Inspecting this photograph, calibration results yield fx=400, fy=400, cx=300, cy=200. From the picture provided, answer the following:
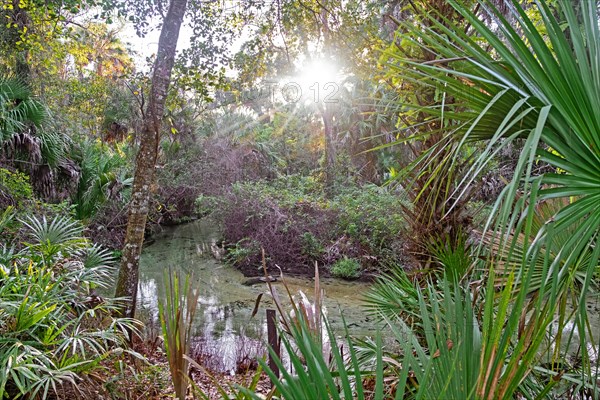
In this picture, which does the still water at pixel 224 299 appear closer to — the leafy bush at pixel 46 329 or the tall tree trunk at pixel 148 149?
the tall tree trunk at pixel 148 149

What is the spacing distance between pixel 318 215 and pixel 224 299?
167 inches

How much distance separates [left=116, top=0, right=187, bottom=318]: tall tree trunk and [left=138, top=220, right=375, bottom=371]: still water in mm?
484

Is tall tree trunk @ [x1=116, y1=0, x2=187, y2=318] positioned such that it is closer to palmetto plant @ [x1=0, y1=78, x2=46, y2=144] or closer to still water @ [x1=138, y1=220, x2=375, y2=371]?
still water @ [x1=138, y1=220, x2=375, y2=371]

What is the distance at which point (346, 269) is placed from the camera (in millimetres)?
9383

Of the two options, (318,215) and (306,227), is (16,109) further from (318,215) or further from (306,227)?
(318,215)

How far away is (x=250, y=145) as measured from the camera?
16.3m

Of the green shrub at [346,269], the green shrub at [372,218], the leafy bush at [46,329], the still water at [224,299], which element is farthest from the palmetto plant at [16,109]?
the green shrub at [372,218]

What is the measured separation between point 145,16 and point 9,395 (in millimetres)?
4170

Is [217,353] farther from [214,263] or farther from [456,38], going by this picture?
[214,263]

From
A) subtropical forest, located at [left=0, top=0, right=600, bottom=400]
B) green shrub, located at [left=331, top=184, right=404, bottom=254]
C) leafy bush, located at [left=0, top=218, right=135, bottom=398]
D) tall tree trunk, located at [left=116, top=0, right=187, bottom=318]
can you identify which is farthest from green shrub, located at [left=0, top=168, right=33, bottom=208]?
green shrub, located at [left=331, top=184, right=404, bottom=254]

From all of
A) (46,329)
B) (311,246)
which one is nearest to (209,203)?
(311,246)

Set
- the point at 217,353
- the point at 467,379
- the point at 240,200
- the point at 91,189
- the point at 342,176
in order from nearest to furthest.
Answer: the point at 467,379
the point at 217,353
the point at 91,189
the point at 240,200
the point at 342,176

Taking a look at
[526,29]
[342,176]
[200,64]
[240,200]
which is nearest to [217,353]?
[200,64]

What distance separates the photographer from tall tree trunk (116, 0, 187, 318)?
4809 mm
